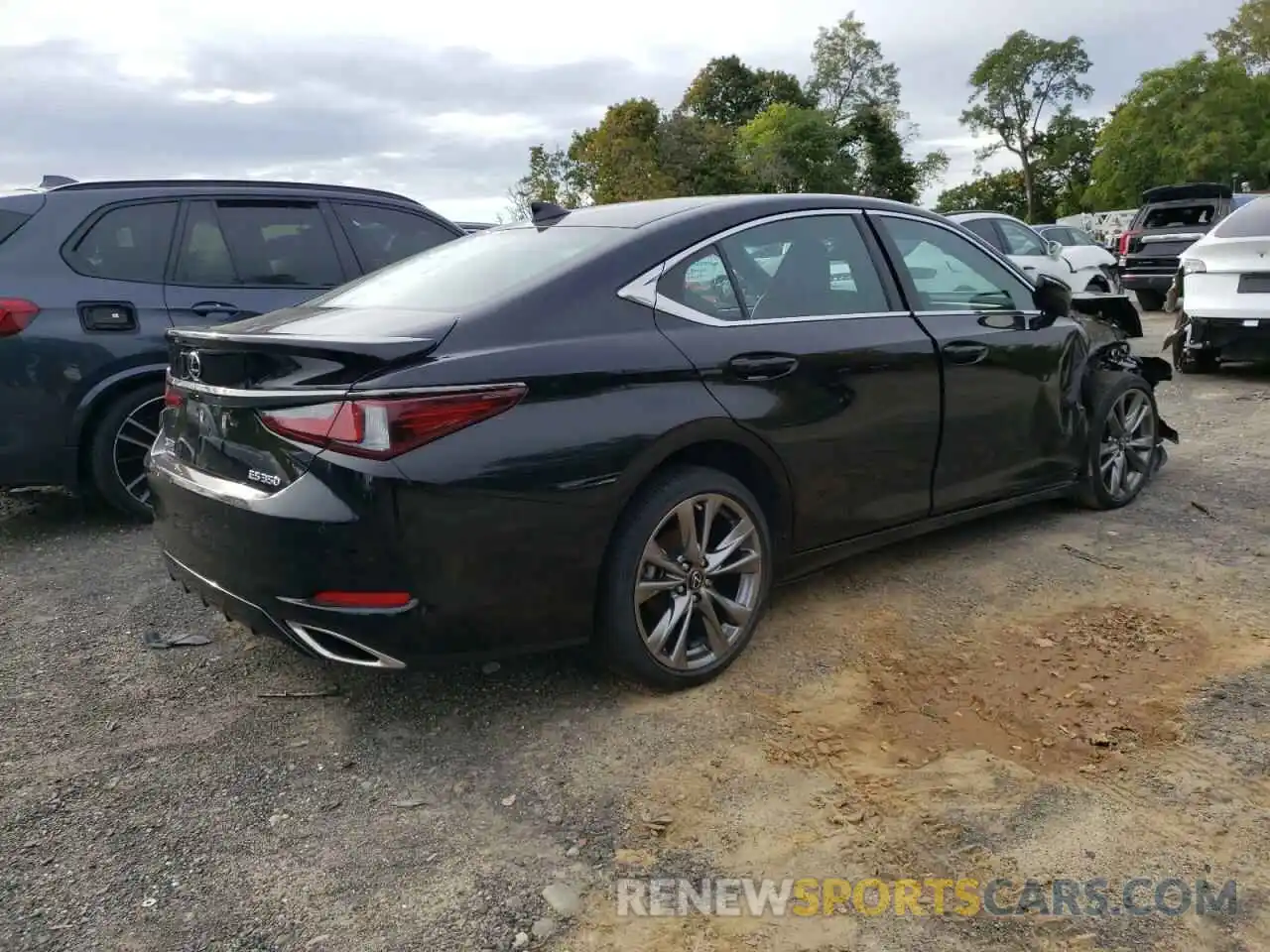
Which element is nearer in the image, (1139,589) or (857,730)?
(857,730)

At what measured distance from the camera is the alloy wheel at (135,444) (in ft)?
16.8

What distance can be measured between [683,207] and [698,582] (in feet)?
4.36

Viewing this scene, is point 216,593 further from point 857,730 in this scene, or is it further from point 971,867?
point 971,867

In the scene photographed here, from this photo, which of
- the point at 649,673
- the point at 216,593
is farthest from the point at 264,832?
the point at 649,673

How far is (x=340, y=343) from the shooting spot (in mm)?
2738

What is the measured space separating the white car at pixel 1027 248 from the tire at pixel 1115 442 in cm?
587

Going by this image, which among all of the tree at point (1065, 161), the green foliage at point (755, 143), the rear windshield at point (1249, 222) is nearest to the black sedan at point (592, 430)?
the rear windshield at point (1249, 222)

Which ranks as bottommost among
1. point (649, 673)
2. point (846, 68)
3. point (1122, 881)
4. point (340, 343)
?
point (1122, 881)

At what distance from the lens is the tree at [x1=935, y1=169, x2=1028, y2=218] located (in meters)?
69.5

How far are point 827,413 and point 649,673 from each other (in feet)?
3.69

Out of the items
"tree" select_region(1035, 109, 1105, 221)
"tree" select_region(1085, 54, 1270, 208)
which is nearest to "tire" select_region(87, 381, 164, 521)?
"tree" select_region(1085, 54, 1270, 208)

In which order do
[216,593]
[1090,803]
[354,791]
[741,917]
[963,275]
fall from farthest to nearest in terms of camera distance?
[963,275], [216,593], [354,791], [1090,803], [741,917]

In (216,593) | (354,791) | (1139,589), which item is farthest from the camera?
(1139,589)

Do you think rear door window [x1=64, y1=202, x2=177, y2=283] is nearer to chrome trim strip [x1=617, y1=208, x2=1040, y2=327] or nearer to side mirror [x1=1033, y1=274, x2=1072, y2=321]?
chrome trim strip [x1=617, y1=208, x2=1040, y2=327]
